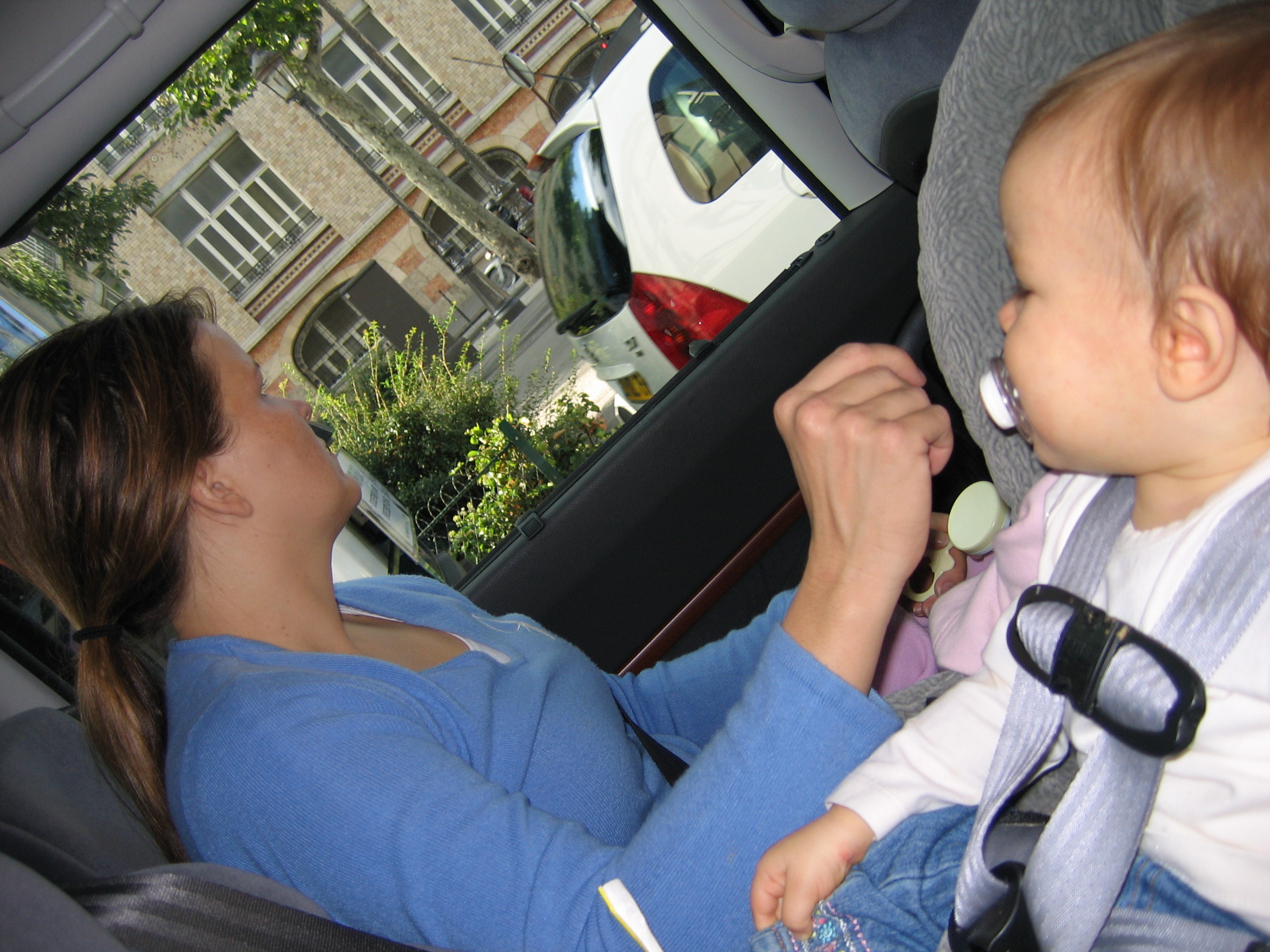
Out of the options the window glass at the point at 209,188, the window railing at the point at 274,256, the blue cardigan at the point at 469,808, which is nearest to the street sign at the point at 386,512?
the blue cardigan at the point at 469,808

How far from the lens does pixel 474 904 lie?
3.00 feet

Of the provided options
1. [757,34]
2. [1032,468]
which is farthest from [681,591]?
[757,34]

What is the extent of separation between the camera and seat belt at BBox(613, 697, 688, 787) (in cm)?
137

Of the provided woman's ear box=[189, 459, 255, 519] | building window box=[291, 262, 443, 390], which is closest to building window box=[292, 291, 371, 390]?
building window box=[291, 262, 443, 390]

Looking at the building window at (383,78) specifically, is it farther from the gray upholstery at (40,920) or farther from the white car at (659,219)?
the gray upholstery at (40,920)

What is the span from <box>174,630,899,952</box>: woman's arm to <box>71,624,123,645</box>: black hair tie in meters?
0.47

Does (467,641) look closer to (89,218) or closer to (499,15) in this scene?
(89,218)

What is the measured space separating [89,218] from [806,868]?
92.1 inches

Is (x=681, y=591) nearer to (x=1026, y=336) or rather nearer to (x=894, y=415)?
(x=894, y=415)

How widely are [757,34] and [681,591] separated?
133cm

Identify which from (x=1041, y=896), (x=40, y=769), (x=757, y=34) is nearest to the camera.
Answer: (x=1041, y=896)

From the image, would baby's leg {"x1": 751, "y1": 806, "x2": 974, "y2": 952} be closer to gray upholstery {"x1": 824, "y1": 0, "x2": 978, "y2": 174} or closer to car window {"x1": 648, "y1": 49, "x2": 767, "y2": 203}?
gray upholstery {"x1": 824, "y1": 0, "x2": 978, "y2": 174}

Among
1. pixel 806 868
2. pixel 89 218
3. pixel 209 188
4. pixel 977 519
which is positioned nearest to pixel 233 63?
pixel 89 218

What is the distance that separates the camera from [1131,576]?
0.86 metres
